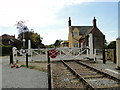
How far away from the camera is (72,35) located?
1639 inches

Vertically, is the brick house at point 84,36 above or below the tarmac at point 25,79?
above

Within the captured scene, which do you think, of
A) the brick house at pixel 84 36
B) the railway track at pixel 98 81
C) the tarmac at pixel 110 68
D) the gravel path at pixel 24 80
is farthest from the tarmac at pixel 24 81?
the brick house at pixel 84 36

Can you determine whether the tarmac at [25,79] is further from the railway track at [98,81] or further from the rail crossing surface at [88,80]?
the railway track at [98,81]

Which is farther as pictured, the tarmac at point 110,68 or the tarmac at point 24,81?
the tarmac at point 110,68

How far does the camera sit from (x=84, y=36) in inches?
1500

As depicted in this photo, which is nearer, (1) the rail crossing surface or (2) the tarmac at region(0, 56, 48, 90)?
(2) the tarmac at region(0, 56, 48, 90)

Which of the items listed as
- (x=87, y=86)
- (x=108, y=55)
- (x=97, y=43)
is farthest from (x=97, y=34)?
(x=87, y=86)

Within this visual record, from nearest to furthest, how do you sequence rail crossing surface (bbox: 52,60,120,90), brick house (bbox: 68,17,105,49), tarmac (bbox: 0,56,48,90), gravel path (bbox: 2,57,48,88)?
tarmac (bbox: 0,56,48,90)
gravel path (bbox: 2,57,48,88)
rail crossing surface (bbox: 52,60,120,90)
brick house (bbox: 68,17,105,49)

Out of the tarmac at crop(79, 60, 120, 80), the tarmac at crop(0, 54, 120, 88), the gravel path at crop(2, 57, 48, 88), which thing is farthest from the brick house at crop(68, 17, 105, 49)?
the gravel path at crop(2, 57, 48, 88)

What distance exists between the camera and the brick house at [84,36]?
122ft

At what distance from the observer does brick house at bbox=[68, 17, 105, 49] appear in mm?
37125

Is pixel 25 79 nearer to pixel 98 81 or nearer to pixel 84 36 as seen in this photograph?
pixel 98 81

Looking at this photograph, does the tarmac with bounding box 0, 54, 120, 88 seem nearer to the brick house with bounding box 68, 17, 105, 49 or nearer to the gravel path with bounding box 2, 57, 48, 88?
the gravel path with bounding box 2, 57, 48, 88

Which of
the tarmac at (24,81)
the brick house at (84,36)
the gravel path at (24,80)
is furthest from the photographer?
the brick house at (84,36)
